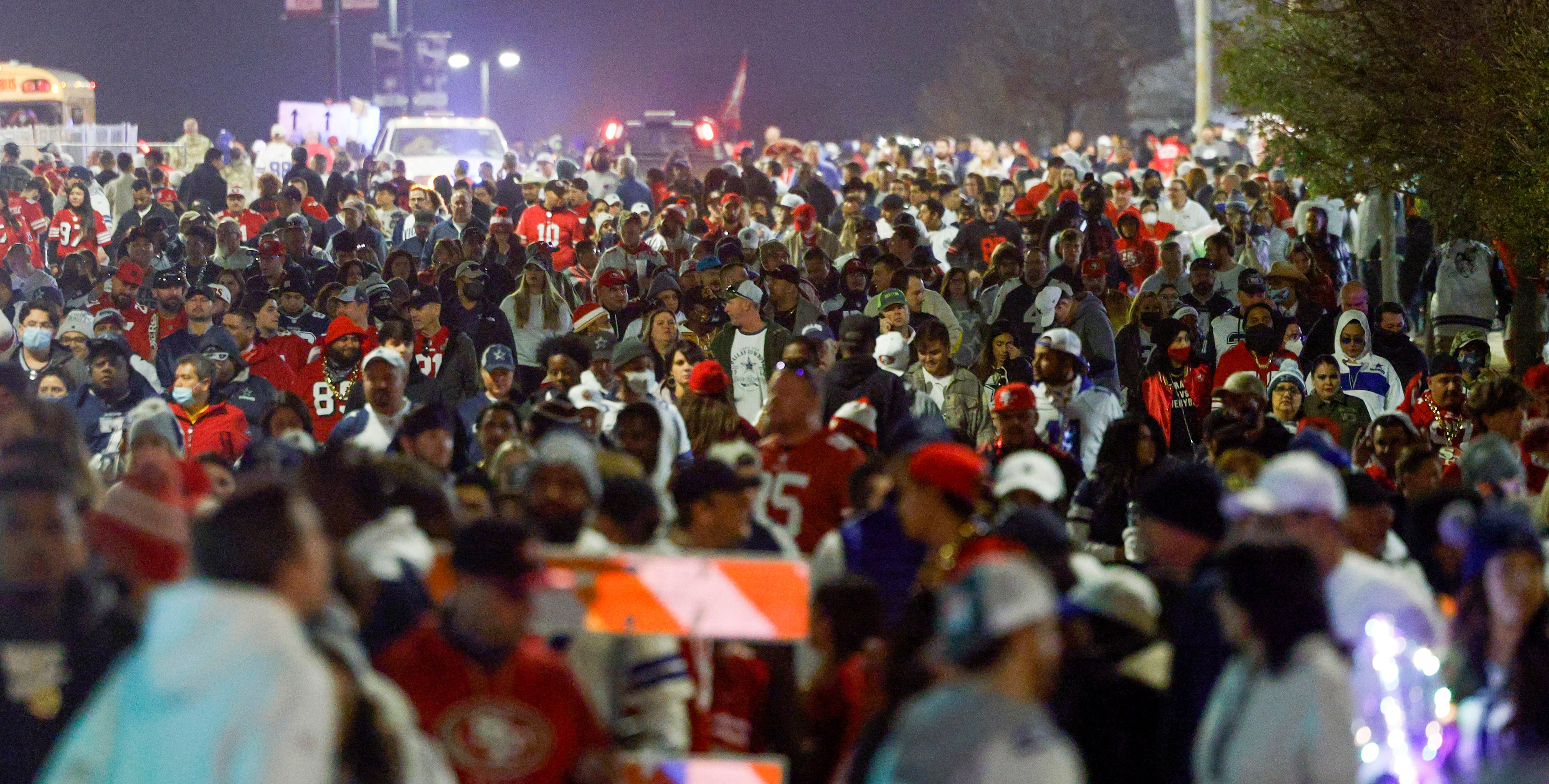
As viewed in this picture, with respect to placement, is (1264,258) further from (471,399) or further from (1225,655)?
(1225,655)

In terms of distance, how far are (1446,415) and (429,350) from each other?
19.5 feet

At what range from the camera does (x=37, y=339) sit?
432 inches

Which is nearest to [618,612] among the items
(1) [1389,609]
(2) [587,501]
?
(2) [587,501]

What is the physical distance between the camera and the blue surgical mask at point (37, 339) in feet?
35.9

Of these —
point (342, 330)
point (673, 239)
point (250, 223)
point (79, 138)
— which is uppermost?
point (79, 138)

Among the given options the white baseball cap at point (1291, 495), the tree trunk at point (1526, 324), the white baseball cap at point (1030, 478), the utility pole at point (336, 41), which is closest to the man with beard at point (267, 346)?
the white baseball cap at point (1030, 478)

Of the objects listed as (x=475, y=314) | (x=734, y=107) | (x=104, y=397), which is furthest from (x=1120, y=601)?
(x=734, y=107)

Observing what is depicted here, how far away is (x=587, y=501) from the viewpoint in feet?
18.7

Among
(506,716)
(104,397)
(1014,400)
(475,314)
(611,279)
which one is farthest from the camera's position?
(611,279)

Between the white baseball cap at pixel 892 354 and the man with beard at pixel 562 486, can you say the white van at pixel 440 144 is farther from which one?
the man with beard at pixel 562 486

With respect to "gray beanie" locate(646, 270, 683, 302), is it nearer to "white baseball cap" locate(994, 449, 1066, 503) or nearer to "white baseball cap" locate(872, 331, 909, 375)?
"white baseball cap" locate(872, 331, 909, 375)

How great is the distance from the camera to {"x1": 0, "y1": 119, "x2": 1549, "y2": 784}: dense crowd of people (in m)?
3.71

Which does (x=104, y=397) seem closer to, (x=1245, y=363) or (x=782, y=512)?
(x=782, y=512)

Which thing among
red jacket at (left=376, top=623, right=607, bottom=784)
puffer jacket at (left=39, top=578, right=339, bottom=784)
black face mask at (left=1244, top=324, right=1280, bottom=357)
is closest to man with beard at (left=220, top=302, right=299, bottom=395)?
black face mask at (left=1244, top=324, right=1280, bottom=357)
